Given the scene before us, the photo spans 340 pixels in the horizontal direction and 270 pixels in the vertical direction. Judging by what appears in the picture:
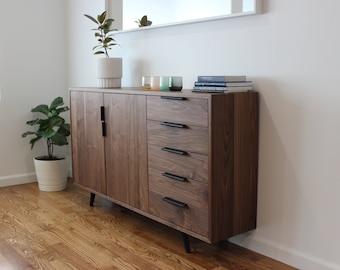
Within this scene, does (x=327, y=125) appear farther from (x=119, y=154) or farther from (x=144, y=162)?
(x=119, y=154)

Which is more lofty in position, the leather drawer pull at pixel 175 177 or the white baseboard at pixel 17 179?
the leather drawer pull at pixel 175 177

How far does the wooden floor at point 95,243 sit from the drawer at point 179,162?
1.55ft

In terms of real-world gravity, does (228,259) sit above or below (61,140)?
below

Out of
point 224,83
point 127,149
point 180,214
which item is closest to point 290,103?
point 224,83

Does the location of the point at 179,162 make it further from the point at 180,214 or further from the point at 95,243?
the point at 95,243

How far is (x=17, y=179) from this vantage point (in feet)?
13.1

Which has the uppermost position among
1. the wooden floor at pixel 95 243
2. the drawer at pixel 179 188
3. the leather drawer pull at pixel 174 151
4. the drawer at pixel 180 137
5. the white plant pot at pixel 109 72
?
the white plant pot at pixel 109 72

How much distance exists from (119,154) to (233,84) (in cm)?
97

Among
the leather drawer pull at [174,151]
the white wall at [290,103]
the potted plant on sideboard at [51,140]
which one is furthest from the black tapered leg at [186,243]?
the potted plant on sideboard at [51,140]

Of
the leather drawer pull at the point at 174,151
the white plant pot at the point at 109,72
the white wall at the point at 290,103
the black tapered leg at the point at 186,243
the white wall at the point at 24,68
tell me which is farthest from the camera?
the white wall at the point at 24,68

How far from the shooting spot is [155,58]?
3.12m

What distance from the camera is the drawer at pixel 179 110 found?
7.20 ft

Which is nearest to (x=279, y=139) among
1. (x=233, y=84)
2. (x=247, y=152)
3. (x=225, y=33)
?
(x=247, y=152)

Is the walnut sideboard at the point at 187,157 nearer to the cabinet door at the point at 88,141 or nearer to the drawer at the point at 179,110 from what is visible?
the drawer at the point at 179,110
